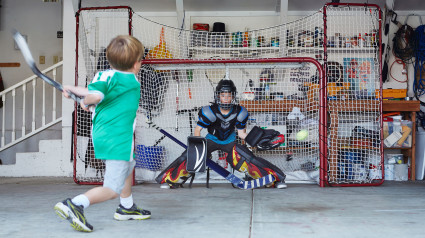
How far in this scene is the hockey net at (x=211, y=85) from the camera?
5.76 metres

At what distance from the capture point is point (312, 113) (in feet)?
19.4

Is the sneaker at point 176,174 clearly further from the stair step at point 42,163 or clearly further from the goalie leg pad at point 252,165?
the stair step at point 42,163

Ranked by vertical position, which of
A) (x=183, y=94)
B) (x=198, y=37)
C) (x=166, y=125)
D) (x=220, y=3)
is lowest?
(x=166, y=125)

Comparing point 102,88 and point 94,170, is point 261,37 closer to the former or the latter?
point 94,170

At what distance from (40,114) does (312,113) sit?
14.7 ft

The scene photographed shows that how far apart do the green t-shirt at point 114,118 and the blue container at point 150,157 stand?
287 cm

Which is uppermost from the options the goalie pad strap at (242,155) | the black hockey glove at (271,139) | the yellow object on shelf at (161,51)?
the yellow object on shelf at (161,51)

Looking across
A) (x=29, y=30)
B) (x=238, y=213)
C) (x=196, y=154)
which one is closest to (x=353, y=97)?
(x=196, y=154)

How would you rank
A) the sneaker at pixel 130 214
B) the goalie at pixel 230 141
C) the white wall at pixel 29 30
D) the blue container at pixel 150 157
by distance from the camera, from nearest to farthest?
1. the sneaker at pixel 130 214
2. the goalie at pixel 230 141
3. the blue container at pixel 150 157
4. the white wall at pixel 29 30

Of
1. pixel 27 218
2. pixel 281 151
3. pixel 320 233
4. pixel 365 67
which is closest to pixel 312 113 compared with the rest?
pixel 281 151

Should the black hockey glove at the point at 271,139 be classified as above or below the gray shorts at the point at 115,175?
above

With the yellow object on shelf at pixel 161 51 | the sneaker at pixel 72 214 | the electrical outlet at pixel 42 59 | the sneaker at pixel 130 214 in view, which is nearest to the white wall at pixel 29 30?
the electrical outlet at pixel 42 59

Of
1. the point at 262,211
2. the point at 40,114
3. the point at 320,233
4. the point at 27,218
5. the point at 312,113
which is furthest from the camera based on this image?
the point at 40,114

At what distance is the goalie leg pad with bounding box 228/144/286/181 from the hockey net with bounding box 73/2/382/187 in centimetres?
70
